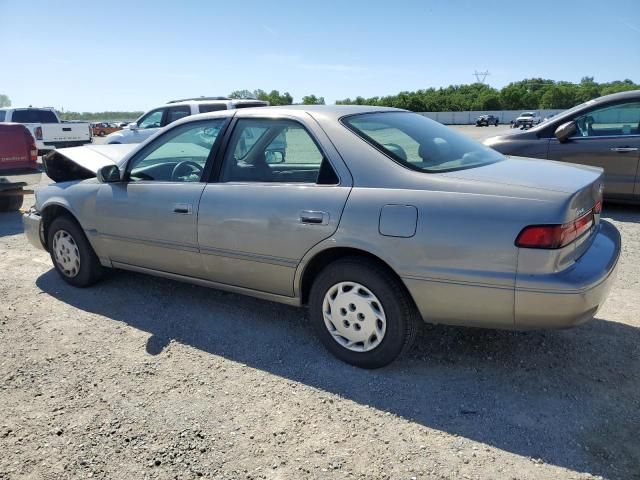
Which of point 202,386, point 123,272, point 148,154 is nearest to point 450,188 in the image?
point 202,386

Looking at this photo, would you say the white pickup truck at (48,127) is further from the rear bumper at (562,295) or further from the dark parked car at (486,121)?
the dark parked car at (486,121)

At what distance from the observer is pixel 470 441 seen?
2.54 meters

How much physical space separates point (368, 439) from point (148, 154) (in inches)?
111

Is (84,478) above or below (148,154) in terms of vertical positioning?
below

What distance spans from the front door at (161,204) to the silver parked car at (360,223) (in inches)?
0.5

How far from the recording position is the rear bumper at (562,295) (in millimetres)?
2592

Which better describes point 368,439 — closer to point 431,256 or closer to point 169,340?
point 431,256

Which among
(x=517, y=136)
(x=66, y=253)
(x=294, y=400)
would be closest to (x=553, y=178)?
(x=294, y=400)

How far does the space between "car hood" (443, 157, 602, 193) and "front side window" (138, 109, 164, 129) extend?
11966 mm

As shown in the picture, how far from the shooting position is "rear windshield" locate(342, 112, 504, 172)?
3.21 meters

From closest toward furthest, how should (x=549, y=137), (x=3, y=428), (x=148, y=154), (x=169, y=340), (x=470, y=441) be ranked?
1. (x=470, y=441)
2. (x=3, y=428)
3. (x=169, y=340)
4. (x=148, y=154)
5. (x=549, y=137)

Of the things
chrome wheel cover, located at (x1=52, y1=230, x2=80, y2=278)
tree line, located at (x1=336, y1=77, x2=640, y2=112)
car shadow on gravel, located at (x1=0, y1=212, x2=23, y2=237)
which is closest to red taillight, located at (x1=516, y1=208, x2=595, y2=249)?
chrome wheel cover, located at (x1=52, y1=230, x2=80, y2=278)

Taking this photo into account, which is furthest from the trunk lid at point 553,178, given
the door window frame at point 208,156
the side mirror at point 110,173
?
the side mirror at point 110,173

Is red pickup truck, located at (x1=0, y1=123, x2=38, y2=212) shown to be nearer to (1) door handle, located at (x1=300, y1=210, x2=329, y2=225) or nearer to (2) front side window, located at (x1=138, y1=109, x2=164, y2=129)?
(2) front side window, located at (x1=138, y1=109, x2=164, y2=129)
